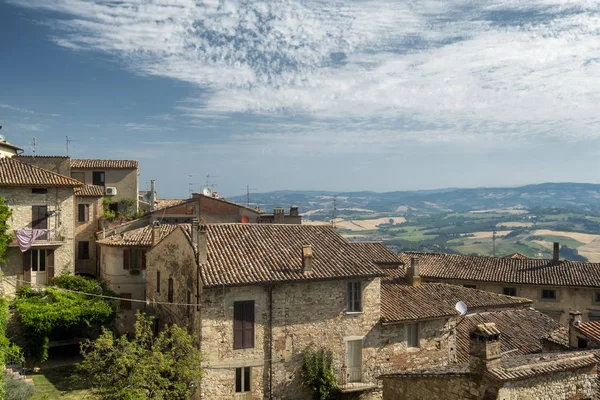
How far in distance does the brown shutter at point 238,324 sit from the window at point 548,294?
110 feet

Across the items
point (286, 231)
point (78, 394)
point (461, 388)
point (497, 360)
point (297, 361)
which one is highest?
point (286, 231)

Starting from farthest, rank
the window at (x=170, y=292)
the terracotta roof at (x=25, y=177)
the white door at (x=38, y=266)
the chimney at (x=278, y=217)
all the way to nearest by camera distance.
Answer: the chimney at (x=278, y=217) < the white door at (x=38, y=266) < the terracotta roof at (x=25, y=177) < the window at (x=170, y=292)

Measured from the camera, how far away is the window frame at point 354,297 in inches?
976

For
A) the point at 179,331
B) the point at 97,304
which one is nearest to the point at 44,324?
the point at 97,304

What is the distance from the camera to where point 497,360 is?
1477cm

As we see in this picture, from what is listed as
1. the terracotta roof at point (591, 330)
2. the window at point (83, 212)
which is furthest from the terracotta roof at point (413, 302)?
the window at point (83, 212)

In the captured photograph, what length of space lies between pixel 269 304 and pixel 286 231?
582cm

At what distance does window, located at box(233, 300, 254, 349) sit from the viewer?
2228cm

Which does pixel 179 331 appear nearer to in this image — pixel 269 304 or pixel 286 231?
pixel 269 304

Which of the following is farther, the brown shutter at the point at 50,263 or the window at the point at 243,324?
the brown shutter at the point at 50,263

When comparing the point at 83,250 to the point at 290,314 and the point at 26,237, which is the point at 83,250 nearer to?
the point at 26,237

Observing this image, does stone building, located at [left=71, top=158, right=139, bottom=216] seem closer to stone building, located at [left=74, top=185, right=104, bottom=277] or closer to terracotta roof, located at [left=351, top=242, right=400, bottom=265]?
stone building, located at [left=74, top=185, right=104, bottom=277]

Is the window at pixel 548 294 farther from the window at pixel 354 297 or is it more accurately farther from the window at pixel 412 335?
the window at pixel 354 297

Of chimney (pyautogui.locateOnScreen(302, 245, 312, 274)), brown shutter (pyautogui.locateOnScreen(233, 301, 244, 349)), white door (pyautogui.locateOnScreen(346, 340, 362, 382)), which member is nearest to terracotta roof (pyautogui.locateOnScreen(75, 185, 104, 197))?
brown shutter (pyautogui.locateOnScreen(233, 301, 244, 349))
